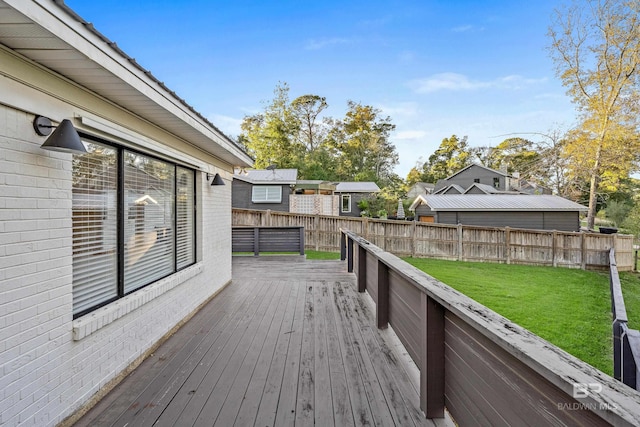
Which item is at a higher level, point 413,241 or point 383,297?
point 383,297

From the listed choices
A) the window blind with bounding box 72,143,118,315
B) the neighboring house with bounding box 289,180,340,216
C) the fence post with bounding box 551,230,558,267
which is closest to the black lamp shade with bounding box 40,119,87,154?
the window blind with bounding box 72,143,118,315

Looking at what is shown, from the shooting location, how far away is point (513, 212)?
15.5m

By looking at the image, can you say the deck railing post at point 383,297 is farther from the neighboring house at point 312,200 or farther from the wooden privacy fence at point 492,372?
the neighboring house at point 312,200

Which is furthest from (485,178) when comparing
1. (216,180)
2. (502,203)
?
(216,180)

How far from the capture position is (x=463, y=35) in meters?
13.7

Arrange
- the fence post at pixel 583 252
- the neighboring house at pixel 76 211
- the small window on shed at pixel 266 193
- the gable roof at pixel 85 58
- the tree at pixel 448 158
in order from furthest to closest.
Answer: the tree at pixel 448 158
the small window on shed at pixel 266 193
the fence post at pixel 583 252
the neighboring house at pixel 76 211
the gable roof at pixel 85 58

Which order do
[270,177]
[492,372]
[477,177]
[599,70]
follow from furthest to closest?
[477,177] → [270,177] → [599,70] → [492,372]

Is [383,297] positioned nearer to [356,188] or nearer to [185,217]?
[185,217]

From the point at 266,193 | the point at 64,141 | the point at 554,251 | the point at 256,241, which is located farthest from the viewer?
the point at 266,193

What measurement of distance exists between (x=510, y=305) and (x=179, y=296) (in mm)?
6363

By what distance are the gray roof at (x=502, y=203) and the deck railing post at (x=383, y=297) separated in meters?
13.4

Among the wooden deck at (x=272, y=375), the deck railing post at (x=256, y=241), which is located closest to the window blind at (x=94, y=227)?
the wooden deck at (x=272, y=375)

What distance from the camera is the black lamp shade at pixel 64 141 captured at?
1785 mm

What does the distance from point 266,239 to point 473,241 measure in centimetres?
788
